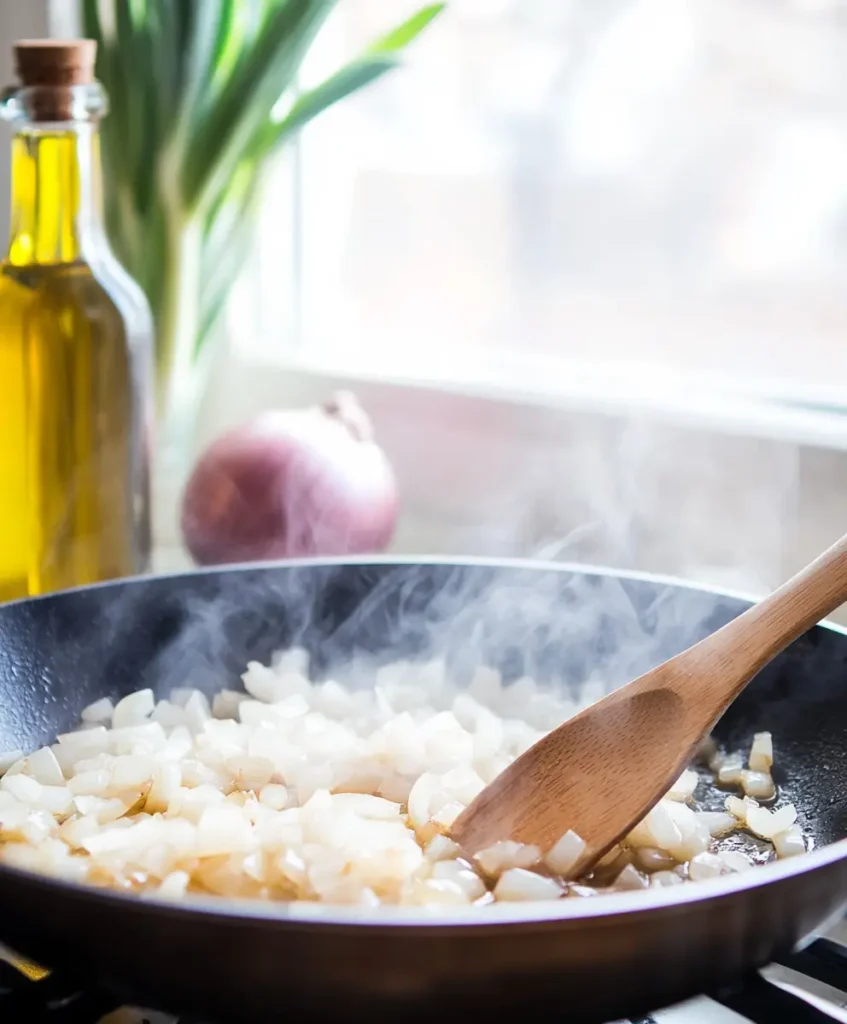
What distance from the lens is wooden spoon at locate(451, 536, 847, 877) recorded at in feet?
2.29

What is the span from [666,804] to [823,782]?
101 mm

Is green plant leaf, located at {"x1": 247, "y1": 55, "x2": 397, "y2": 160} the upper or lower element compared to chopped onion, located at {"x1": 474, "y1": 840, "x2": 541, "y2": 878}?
upper

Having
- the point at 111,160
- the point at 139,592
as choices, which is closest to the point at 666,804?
the point at 139,592

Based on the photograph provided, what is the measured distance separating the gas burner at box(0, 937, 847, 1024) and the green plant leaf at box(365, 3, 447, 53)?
0.90 meters

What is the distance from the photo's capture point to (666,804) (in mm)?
767

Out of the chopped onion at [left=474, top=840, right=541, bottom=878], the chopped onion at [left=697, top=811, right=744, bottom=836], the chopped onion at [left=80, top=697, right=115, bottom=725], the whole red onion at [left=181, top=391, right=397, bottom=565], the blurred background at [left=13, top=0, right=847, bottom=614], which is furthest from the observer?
the blurred background at [left=13, top=0, right=847, bottom=614]

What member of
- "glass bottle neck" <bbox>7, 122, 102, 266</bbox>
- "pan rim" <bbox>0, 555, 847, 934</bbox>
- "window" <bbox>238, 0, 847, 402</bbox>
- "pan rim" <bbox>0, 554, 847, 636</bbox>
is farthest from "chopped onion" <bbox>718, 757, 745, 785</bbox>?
"glass bottle neck" <bbox>7, 122, 102, 266</bbox>

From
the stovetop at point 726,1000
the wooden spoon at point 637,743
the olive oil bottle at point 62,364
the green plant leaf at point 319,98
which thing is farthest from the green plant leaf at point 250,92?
the stovetop at point 726,1000

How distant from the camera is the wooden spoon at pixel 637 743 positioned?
0.70 metres

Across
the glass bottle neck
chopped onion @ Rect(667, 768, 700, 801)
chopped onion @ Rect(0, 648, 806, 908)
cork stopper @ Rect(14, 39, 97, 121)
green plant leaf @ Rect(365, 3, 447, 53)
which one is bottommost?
chopped onion @ Rect(667, 768, 700, 801)

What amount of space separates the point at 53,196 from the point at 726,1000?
78 centimetres

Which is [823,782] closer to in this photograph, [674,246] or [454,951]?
[454,951]

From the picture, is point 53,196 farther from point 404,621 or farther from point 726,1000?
point 726,1000

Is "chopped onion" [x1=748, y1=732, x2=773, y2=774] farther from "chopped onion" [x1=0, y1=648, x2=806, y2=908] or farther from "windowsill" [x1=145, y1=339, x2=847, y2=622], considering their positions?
"windowsill" [x1=145, y1=339, x2=847, y2=622]
